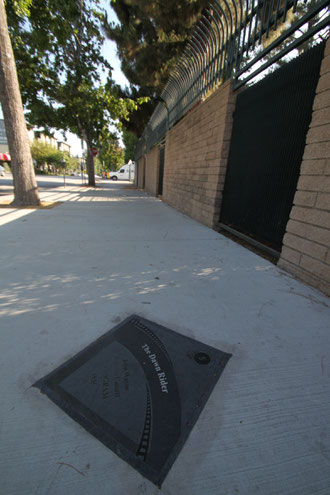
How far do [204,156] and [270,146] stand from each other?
92.6 inches

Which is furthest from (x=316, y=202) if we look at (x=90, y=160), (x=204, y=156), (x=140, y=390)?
(x=90, y=160)

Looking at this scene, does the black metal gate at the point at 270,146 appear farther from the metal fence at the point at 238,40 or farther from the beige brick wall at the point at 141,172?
the beige brick wall at the point at 141,172

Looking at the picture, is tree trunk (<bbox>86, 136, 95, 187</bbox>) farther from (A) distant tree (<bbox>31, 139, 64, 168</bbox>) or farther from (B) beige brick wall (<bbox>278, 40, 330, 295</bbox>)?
(A) distant tree (<bbox>31, 139, 64, 168</bbox>)

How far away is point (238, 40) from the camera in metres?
3.94

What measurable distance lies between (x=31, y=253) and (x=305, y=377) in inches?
131

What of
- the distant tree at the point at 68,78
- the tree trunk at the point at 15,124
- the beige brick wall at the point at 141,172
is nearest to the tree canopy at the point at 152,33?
the distant tree at the point at 68,78

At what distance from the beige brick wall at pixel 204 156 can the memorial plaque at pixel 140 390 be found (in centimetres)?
398

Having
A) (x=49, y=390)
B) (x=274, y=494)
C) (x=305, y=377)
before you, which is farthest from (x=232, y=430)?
(x=49, y=390)

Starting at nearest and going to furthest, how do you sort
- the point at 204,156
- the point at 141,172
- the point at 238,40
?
the point at 238,40 → the point at 204,156 → the point at 141,172

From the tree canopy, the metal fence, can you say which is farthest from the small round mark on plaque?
the tree canopy

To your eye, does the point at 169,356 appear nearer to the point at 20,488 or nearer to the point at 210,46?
the point at 20,488

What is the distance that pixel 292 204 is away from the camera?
2.81m

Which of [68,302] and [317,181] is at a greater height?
[317,181]

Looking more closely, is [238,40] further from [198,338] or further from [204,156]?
[198,338]
